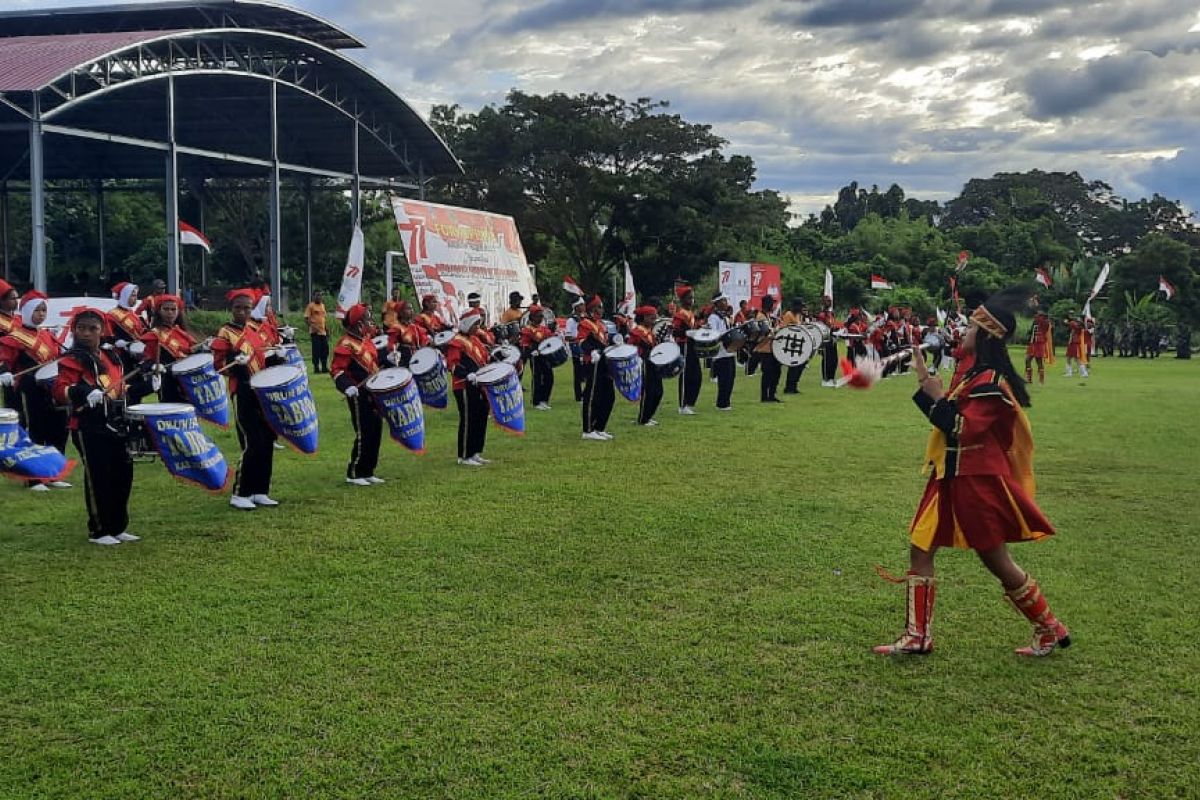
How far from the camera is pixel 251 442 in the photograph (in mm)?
7695

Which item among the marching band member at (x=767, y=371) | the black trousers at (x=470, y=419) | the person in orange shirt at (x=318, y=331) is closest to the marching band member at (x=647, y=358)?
the black trousers at (x=470, y=419)

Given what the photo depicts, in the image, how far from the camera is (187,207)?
117 feet

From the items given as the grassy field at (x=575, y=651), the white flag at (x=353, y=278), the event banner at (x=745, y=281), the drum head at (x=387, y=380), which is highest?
the event banner at (x=745, y=281)

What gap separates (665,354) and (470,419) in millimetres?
3412

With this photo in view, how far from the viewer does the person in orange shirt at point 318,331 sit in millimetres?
18578

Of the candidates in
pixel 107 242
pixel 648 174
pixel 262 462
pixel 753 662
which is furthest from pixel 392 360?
pixel 107 242

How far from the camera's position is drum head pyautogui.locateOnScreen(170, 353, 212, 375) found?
8289 mm

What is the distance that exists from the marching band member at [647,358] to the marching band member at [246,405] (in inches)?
219

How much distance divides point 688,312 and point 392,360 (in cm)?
592

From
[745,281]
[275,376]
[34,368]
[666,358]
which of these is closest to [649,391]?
[666,358]

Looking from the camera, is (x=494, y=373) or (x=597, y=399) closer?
(x=494, y=373)

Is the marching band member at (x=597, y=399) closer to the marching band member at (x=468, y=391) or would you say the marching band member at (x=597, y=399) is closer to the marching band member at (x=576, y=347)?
the marching band member at (x=468, y=391)

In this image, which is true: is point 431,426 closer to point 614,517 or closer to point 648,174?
point 614,517

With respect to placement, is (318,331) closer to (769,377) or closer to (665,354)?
(769,377)
